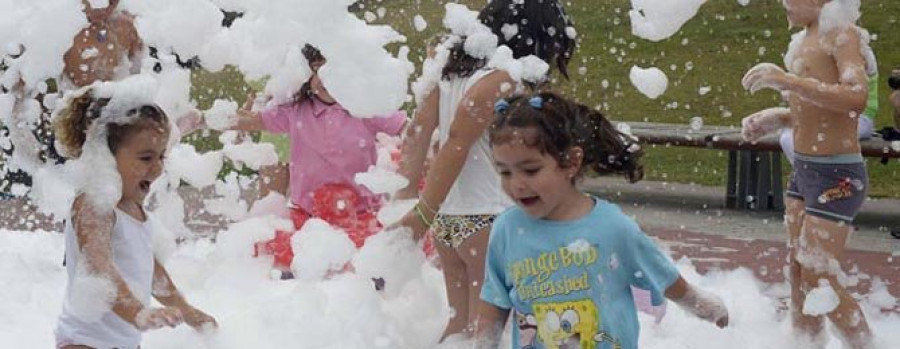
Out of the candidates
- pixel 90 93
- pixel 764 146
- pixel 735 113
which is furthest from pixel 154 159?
pixel 735 113

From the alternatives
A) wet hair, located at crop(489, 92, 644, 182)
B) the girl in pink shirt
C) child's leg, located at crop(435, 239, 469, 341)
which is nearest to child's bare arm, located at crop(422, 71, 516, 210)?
child's leg, located at crop(435, 239, 469, 341)

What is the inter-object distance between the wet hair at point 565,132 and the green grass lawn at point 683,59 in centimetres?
935

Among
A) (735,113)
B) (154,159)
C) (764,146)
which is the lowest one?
(735,113)

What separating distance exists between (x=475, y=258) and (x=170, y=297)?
0.96m

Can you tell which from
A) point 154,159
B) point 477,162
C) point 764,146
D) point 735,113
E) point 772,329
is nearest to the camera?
point 154,159

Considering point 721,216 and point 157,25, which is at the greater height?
point 157,25

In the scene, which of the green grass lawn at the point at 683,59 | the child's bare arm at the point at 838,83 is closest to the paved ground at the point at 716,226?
the green grass lawn at the point at 683,59

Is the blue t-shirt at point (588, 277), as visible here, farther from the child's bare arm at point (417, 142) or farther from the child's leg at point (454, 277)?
the child's bare arm at point (417, 142)

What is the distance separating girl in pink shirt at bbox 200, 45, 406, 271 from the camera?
5555mm

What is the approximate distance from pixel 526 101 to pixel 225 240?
305 cm

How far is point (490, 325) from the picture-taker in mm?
3320

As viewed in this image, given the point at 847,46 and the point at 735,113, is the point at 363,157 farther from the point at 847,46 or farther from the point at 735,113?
the point at 735,113

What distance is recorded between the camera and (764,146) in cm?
916

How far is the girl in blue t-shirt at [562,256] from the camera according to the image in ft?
10.6
